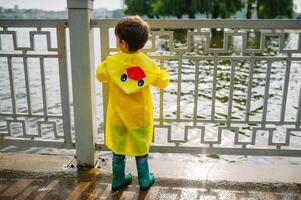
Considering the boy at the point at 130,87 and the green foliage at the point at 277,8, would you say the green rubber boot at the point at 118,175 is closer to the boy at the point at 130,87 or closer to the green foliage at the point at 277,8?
the boy at the point at 130,87

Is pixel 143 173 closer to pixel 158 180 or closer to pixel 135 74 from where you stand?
pixel 158 180

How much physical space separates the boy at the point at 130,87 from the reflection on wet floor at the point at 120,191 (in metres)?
0.25

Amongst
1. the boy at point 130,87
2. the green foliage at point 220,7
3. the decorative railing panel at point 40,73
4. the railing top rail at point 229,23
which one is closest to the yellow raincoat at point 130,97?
the boy at point 130,87

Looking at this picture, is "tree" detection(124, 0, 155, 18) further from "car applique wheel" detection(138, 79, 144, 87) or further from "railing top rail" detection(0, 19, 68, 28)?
"car applique wheel" detection(138, 79, 144, 87)

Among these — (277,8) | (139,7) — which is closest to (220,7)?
(277,8)

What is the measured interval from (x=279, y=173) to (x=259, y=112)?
11.8ft

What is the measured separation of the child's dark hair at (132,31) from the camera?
2211mm

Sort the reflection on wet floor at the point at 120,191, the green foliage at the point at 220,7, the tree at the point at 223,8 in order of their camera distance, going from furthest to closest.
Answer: the green foliage at the point at 220,7, the tree at the point at 223,8, the reflection on wet floor at the point at 120,191

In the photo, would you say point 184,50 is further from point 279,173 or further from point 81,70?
point 279,173

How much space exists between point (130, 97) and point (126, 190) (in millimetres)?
805

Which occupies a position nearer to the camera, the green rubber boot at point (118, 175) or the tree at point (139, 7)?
the green rubber boot at point (118, 175)

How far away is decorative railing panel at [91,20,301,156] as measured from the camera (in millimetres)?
2707

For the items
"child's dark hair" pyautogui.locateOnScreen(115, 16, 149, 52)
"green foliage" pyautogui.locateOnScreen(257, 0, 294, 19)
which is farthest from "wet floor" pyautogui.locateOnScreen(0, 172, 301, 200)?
"green foliage" pyautogui.locateOnScreen(257, 0, 294, 19)

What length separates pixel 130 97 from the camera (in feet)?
7.73
